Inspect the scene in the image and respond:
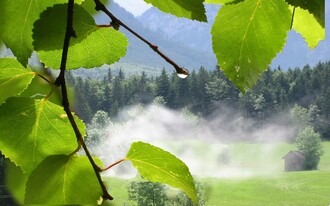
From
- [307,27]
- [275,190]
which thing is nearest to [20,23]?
[307,27]

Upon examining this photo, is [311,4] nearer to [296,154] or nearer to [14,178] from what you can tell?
[14,178]

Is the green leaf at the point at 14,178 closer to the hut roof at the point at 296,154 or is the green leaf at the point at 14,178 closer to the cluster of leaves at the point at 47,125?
the cluster of leaves at the point at 47,125

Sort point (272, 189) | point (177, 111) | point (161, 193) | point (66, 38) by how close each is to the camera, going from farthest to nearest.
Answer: point (177, 111), point (272, 189), point (161, 193), point (66, 38)

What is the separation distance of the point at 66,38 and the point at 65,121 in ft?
0.12

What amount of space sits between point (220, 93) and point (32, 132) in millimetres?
25149

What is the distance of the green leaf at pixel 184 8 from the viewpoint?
0.19 m

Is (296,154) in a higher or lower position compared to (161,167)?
higher

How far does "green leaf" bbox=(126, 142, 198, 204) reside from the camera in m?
0.17

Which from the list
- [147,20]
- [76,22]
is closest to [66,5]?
[76,22]

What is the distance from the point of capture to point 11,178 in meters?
0.20

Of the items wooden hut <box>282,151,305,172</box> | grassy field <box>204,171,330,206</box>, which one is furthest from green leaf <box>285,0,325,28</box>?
wooden hut <box>282,151,305,172</box>

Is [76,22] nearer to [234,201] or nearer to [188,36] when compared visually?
[234,201]

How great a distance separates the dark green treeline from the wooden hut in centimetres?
233

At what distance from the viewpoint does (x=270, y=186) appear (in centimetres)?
2220
